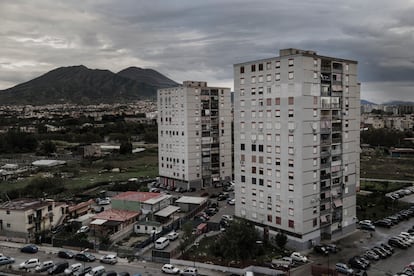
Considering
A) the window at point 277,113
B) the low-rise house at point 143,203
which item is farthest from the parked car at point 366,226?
the low-rise house at point 143,203

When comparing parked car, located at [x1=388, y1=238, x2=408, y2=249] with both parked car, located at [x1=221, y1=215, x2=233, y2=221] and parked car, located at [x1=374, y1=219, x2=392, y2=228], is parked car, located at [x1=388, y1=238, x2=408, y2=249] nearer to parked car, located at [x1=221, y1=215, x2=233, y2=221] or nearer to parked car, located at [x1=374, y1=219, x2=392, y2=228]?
parked car, located at [x1=374, y1=219, x2=392, y2=228]

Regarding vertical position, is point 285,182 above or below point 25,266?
above

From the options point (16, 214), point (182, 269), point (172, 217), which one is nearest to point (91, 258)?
point (182, 269)

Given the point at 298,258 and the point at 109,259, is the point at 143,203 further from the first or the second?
the point at 298,258

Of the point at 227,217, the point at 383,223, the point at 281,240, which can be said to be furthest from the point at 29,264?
the point at 383,223

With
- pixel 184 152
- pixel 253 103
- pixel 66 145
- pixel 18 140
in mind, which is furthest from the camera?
pixel 66 145

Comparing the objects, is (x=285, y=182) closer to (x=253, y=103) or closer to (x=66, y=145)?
(x=253, y=103)

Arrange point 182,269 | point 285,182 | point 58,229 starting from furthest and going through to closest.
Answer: point 58,229
point 285,182
point 182,269
